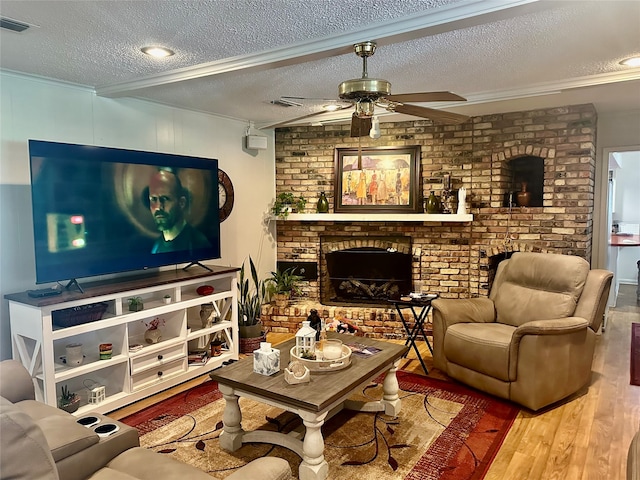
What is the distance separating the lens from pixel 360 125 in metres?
2.68

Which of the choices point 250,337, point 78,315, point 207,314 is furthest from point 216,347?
point 78,315

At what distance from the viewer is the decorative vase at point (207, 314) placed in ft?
13.2

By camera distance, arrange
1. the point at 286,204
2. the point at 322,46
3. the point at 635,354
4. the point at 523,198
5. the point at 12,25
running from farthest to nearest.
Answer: the point at 286,204, the point at 523,198, the point at 635,354, the point at 322,46, the point at 12,25

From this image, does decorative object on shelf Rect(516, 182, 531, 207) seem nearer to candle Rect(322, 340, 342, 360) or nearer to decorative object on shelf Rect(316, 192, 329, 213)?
decorative object on shelf Rect(316, 192, 329, 213)

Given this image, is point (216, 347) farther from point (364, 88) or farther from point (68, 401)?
point (364, 88)

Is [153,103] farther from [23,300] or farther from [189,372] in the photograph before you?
[189,372]

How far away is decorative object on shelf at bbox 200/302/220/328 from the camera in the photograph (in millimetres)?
4027

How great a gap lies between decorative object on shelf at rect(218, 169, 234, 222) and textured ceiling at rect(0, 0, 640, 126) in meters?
1.02

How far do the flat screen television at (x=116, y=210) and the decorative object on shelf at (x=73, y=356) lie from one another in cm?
47

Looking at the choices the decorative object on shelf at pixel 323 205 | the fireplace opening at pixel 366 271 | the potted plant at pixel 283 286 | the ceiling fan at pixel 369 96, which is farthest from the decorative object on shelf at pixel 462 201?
the ceiling fan at pixel 369 96

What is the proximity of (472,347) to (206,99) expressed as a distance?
304 centimetres

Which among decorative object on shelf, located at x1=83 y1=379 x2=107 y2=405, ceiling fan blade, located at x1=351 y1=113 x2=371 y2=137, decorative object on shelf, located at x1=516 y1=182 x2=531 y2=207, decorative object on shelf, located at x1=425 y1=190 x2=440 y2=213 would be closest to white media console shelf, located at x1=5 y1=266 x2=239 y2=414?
decorative object on shelf, located at x1=83 y1=379 x2=107 y2=405

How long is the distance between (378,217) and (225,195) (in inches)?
66.7

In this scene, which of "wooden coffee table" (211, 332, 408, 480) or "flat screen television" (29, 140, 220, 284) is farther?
"flat screen television" (29, 140, 220, 284)
